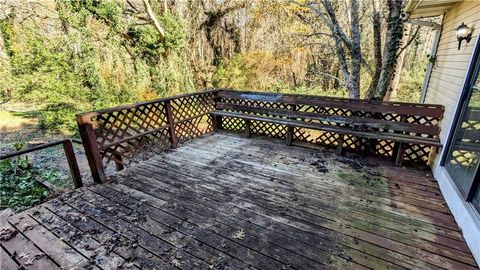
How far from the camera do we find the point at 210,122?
5766 mm

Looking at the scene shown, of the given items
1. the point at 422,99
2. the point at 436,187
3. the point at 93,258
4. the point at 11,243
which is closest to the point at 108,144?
the point at 11,243

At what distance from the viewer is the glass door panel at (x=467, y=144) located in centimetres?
242

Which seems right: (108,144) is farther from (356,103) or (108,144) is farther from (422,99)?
(422,99)

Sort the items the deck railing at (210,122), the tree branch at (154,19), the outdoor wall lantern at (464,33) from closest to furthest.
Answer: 1. the outdoor wall lantern at (464,33)
2. the deck railing at (210,122)
3. the tree branch at (154,19)

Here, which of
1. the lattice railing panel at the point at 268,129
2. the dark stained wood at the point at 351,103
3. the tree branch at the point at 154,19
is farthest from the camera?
the tree branch at the point at 154,19

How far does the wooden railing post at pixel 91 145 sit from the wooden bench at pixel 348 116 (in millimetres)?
2514

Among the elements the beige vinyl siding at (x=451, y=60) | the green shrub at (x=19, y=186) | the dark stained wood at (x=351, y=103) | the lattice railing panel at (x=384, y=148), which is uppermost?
the beige vinyl siding at (x=451, y=60)

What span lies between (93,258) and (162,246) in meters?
0.57

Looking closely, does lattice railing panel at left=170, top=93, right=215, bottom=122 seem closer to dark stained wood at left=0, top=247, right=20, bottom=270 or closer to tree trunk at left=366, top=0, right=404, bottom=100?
dark stained wood at left=0, top=247, right=20, bottom=270

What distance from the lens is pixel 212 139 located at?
5.07m

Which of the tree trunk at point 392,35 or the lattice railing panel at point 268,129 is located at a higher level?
the tree trunk at point 392,35

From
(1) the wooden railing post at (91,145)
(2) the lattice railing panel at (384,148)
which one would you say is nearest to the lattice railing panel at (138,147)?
(1) the wooden railing post at (91,145)

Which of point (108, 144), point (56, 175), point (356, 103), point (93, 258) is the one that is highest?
point (356, 103)

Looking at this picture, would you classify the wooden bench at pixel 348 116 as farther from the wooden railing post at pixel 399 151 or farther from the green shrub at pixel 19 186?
the green shrub at pixel 19 186
